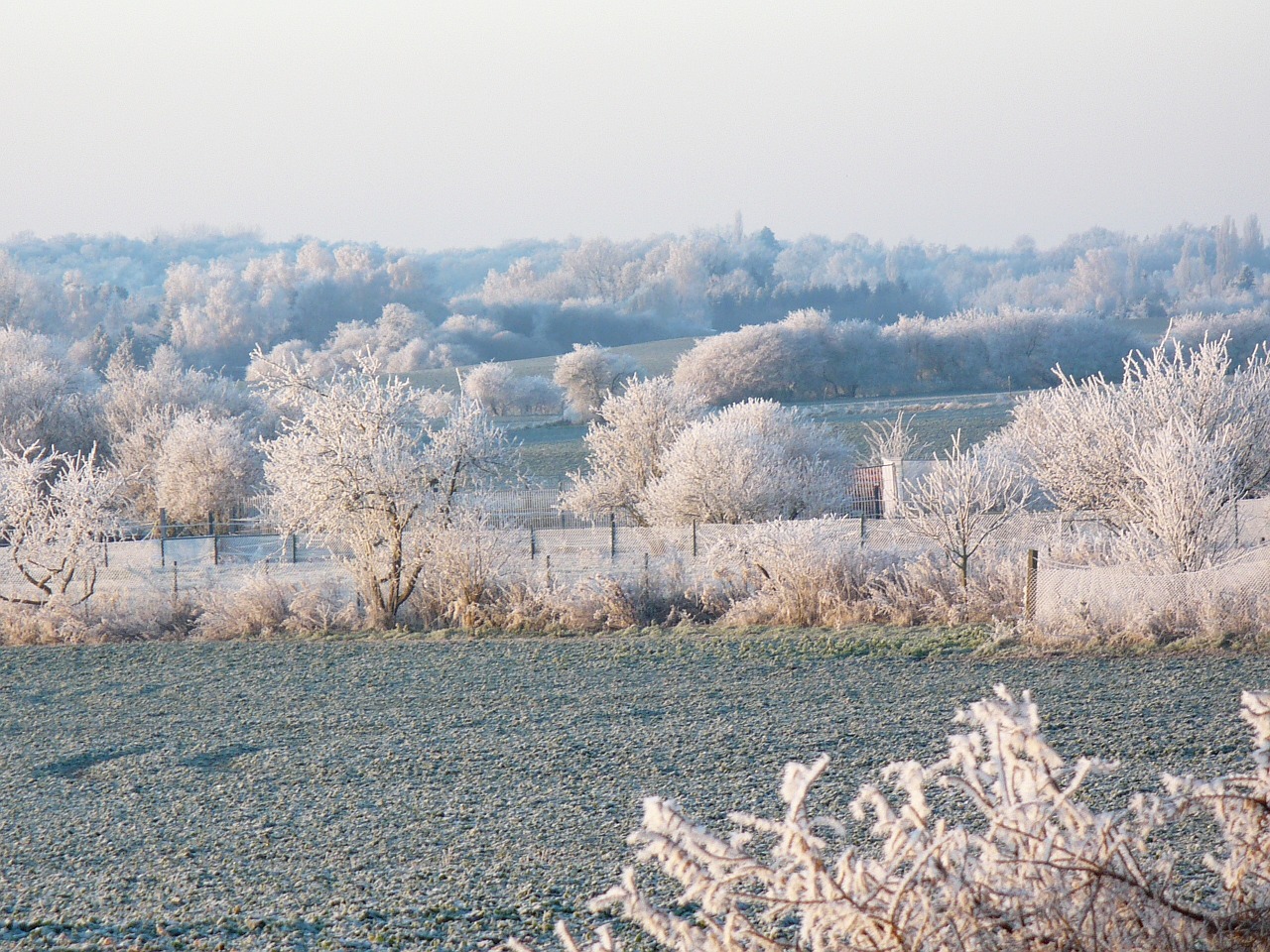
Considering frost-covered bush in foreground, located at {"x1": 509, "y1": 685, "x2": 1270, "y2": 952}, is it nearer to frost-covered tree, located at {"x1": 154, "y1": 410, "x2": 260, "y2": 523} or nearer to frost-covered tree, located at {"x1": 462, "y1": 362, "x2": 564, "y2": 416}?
frost-covered tree, located at {"x1": 154, "y1": 410, "x2": 260, "y2": 523}

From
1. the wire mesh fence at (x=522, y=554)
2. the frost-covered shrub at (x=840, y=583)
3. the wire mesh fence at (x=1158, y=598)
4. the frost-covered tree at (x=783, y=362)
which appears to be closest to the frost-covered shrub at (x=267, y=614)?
the wire mesh fence at (x=522, y=554)

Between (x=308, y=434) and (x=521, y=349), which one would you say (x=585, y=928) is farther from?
(x=521, y=349)

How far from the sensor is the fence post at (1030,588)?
14.1m

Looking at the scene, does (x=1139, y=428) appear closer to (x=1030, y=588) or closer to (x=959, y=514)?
(x=959, y=514)

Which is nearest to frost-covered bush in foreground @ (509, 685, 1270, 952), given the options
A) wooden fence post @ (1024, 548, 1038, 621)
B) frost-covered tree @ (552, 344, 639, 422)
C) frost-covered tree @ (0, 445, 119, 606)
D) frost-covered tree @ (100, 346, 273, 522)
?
wooden fence post @ (1024, 548, 1038, 621)

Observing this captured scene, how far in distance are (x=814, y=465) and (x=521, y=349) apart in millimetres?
79663

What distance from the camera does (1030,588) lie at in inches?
561

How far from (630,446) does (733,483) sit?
6.58m

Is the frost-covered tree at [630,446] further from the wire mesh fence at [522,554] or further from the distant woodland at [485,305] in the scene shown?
the distant woodland at [485,305]

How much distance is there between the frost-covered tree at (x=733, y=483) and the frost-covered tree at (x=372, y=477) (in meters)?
8.18

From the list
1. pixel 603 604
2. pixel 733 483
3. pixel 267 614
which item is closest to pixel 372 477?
pixel 267 614

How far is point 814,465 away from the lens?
90.0ft

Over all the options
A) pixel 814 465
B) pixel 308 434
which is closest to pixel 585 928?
pixel 308 434

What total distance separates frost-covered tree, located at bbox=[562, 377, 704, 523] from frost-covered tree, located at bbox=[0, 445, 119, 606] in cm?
1361
